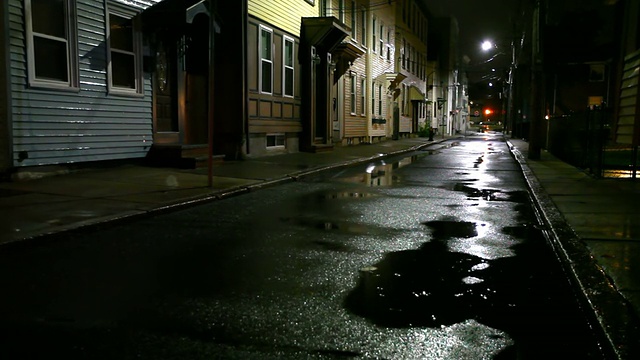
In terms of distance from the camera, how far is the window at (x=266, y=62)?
62.3 feet

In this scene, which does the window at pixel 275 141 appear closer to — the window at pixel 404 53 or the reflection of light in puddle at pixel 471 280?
the reflection of light in puddle at pixel 471 280

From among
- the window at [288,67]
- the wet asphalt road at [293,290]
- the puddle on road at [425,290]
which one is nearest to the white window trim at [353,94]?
the window at [288,67]

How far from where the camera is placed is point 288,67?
21047 millimetres

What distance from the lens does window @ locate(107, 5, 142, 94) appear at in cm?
1330

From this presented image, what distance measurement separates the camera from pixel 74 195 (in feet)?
31.0

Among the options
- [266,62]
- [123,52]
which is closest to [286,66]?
[266,62]

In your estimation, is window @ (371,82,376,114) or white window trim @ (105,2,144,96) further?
window @ (371,82,376,114)

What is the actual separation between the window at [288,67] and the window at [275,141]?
1.59 metres

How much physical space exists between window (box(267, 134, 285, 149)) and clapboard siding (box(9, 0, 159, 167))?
6.02 m

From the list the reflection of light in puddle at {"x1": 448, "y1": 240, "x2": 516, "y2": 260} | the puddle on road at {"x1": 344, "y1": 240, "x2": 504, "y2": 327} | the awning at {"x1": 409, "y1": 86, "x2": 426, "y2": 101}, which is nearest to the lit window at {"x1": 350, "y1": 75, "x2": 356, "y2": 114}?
the awning at {"x1": 409, "y1": 86, "x2": 426, "y2": 101}

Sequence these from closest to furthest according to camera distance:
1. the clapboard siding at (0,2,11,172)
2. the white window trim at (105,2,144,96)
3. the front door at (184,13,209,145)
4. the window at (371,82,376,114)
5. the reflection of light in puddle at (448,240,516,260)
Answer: the reflection of light in puddle at (448,240,516,260) → the clapboard siding at (0,2,11,172) → the white window trim at (105,2,144,96) → the front door at (184,13,209,145) → the window at (371,82,376,114)

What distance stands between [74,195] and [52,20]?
14.4 ft

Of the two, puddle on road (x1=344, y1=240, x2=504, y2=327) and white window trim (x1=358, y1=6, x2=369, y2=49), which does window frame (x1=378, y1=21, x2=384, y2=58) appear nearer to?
white window trim (x1=358, y1=6, x2=369, y2=49)

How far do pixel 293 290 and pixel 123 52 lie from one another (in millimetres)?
10524
